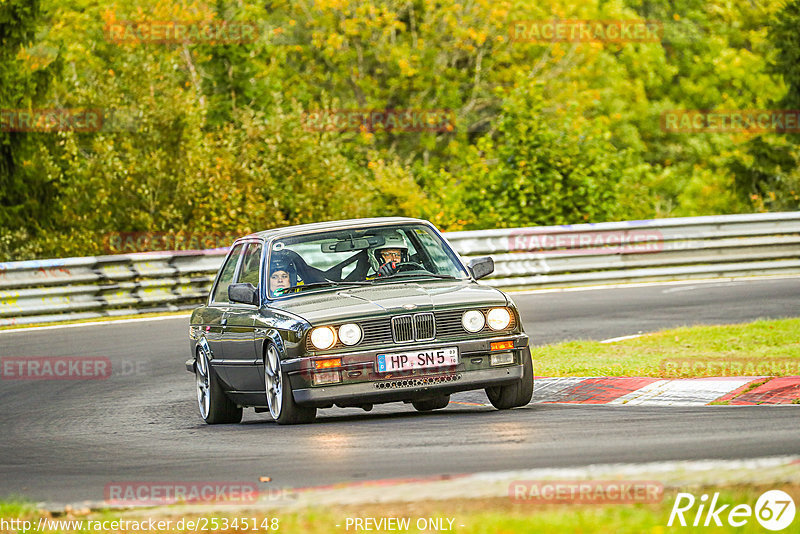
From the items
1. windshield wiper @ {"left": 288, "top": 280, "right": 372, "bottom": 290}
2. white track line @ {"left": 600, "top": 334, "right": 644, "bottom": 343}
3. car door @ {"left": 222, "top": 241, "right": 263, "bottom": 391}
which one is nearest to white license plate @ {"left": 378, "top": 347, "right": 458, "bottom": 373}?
windshield wiper @ {"left": 288, "top": 280, "right": 372, "bottom": 290}

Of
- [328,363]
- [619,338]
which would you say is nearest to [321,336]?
[328,363]

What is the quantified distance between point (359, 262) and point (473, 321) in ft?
4.50

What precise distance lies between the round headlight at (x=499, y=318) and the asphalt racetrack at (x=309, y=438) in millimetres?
646

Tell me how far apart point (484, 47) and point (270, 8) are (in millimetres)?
8418

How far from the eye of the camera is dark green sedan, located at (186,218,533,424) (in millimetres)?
9398

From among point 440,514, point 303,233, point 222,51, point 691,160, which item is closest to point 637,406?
point 303,233

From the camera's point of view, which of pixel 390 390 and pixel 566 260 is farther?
pixel 566 260

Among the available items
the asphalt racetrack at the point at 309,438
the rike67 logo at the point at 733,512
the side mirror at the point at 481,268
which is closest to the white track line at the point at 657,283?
the asphalt racetrack at the point at 309,438

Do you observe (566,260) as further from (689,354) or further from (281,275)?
(281,275)

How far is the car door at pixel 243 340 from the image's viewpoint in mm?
A: 10320

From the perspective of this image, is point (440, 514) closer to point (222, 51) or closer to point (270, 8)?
point (222, 51)

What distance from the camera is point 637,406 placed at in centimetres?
998

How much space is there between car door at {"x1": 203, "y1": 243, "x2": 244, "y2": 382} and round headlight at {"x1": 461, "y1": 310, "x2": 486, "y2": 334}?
2.26 metres

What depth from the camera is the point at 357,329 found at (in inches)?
371
